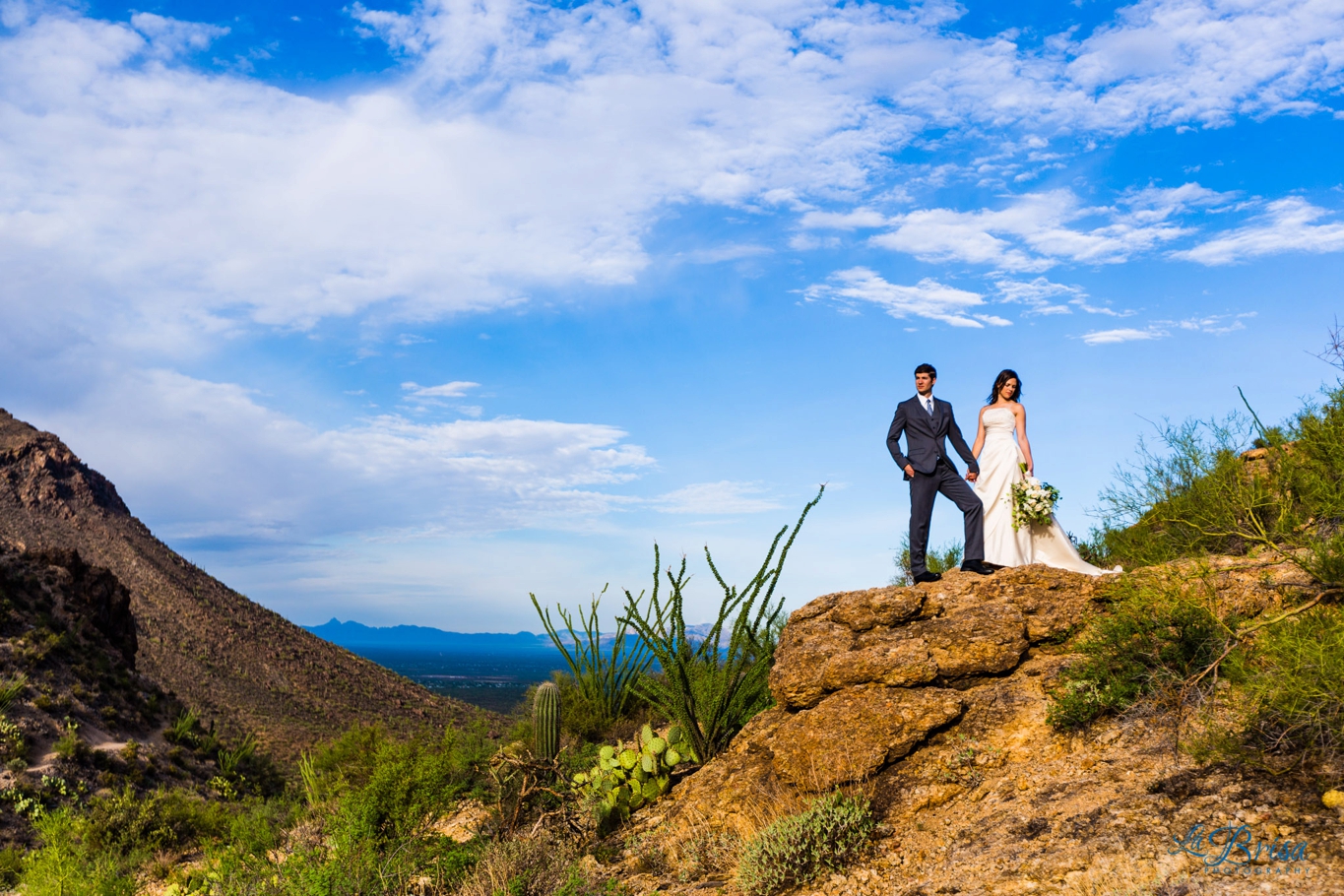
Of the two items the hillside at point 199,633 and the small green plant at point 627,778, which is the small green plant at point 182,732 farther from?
the small green plant at point 627,778

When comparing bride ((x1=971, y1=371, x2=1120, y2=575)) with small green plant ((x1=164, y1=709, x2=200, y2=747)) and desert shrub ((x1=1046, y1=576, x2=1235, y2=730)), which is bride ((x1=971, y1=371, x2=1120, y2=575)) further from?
small green plant ((x1=164, y1=709, x2=200, y2=747))

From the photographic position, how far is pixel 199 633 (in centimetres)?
3397

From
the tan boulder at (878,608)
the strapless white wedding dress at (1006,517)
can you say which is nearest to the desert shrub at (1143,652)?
the tan boulder at (878,608)

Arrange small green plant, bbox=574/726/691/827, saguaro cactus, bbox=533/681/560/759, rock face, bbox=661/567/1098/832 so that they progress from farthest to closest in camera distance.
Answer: saguaro cactus, bbox=533/681/560/759
small green plant, bbox=574/726/691/827
rock face, bbox=661/567/1098/832

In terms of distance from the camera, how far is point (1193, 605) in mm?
5457

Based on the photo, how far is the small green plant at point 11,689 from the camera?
14.1m

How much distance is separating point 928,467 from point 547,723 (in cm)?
517

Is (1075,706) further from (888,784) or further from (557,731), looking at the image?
(557,731)

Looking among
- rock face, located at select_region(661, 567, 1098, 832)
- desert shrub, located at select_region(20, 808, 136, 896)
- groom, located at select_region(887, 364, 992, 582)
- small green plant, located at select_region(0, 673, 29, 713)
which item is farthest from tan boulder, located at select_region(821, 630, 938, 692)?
small green plant, located at select_region(0, 673, 29, 713)

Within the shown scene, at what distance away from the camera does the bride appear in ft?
28.1

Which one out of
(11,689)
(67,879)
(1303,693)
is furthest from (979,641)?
(11,689)

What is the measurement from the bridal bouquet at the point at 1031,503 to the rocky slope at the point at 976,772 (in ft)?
3.81

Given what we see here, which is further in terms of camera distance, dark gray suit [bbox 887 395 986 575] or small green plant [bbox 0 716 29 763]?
small green plant [bbox 0 716 29 763]

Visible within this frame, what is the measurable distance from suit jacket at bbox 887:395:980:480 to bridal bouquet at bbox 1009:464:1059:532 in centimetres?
48
